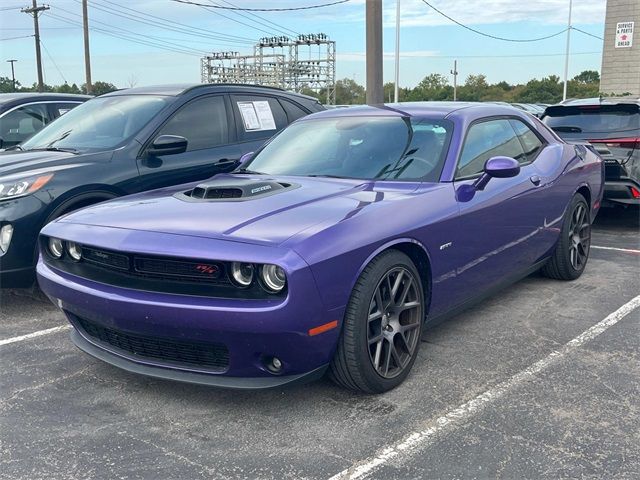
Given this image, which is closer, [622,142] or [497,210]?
[497,210]

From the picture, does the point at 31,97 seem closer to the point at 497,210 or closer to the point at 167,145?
the point at 167,145

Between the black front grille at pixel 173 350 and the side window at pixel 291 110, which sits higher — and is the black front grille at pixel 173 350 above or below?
below

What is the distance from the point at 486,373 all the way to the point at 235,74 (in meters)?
61.6

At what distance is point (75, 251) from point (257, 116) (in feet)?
10.7

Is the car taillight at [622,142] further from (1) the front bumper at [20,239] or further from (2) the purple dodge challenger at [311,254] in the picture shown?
(1) the front bumper at [20,239]

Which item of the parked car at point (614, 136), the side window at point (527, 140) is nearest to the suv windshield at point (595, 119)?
the parked car at point (614, 136)

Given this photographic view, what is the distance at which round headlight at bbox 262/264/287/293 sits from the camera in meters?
2.81

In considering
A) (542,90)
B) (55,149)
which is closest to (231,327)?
(55,149)

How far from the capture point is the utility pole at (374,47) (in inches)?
498

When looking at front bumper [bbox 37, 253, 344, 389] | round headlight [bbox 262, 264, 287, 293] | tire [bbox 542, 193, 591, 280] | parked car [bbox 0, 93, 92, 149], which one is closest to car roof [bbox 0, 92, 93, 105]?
parked car [bbox 0, 93, 92, 149]

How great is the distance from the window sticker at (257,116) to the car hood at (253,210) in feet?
7.83

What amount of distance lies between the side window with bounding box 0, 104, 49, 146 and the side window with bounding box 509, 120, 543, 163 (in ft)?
17.7

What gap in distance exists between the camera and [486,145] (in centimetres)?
444

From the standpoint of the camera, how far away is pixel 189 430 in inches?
118
